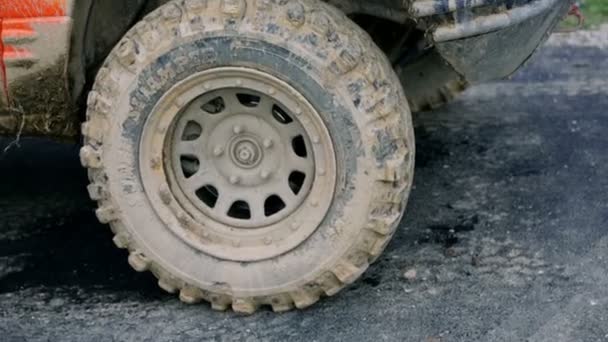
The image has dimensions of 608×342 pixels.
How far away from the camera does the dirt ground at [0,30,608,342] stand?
3.69m

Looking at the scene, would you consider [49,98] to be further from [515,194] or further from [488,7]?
[515,194]

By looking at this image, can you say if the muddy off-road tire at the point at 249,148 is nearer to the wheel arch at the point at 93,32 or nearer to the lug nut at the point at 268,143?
the lug nut at the point at 268,143

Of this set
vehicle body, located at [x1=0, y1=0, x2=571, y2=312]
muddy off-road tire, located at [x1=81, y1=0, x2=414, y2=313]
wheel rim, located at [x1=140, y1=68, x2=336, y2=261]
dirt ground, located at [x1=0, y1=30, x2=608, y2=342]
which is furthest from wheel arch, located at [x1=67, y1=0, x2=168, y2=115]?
dirt ground, located at [x1=0, y1=30, x2=608, y2=342]

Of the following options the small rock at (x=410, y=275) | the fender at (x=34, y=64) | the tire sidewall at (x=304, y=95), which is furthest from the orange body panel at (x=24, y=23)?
the small rock at (x=410, y=275)

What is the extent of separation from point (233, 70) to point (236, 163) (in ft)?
1.44

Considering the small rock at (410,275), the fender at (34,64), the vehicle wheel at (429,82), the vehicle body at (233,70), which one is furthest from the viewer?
the vehicle wheel at (429,82)

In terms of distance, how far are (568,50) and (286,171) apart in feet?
13.4

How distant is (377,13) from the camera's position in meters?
4.07

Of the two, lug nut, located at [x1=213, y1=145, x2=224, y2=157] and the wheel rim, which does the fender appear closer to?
the wheel rim

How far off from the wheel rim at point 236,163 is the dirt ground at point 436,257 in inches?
13.9

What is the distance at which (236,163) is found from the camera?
3807 mm

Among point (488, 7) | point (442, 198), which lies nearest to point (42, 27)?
point (488, 7)

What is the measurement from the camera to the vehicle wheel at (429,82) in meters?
5.18

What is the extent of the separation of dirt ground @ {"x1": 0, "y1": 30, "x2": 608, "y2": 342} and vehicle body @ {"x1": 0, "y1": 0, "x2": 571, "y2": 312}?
0.68 feet
